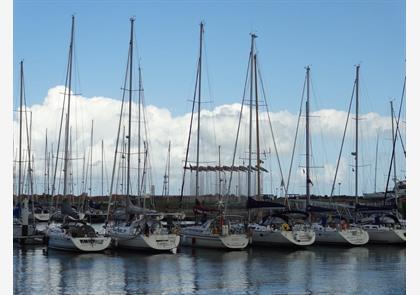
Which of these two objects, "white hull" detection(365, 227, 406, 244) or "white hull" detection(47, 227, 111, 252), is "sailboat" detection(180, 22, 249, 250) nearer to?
"white hull" detection(47, 227, 111, 252)

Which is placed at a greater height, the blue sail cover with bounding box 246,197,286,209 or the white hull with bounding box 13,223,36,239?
the blue sail cover with bounding box 246,197,286,209

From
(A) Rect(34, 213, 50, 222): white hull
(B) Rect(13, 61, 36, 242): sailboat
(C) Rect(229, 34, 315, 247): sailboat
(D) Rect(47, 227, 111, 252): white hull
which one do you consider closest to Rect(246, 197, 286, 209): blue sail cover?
(C) Rect(229, 34, 315, 247): sailboat

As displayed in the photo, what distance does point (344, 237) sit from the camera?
4497 cm

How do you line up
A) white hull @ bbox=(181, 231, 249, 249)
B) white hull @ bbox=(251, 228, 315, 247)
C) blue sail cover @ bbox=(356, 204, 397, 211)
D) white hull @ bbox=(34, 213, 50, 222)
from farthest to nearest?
white hull @ bbox=(34, 213, 50, 222) → blue sail cover @ bbox=(356, 204, 397, 211) → white hull @ bbox=(251, 228, 315, 247) → white hull @ bbox=(181, 231, 249, 249)

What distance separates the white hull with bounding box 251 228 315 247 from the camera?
42.7m

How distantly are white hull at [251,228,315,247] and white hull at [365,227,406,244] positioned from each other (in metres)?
6.28

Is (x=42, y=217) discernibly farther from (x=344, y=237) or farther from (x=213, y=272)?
(x=213, y=272)

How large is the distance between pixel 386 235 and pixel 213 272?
19895 millimetres

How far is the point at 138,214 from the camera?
45.3 metres

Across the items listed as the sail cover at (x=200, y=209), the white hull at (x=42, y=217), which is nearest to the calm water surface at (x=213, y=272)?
the sail cover at (x=200, y=209)

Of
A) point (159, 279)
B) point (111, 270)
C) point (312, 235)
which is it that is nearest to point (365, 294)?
point (159, 279)
